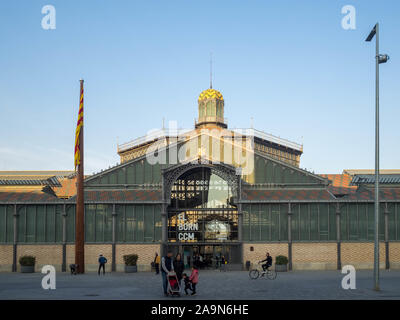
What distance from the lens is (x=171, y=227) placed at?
177 ft

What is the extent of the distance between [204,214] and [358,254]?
15183 millimetres

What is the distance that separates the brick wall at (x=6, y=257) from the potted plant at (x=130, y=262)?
465 inches

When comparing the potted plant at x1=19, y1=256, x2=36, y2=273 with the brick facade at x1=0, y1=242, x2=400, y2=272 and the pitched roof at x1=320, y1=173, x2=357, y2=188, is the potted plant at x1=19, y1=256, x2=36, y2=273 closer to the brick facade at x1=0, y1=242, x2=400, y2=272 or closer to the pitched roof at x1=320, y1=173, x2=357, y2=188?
the brick facade at x1=0, y1=242, x2=400, y2=272

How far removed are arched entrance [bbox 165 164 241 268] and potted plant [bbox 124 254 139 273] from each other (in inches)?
180

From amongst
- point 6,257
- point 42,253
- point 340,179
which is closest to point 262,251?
point 42,253

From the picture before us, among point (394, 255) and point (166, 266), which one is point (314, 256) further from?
point (166, 266)

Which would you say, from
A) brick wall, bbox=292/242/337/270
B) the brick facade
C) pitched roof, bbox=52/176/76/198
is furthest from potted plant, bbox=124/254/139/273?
pitched roof, bbox=52/176/76/198

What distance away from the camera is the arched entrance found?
5356 cm

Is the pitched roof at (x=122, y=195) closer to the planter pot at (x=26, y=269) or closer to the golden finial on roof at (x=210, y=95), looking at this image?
the planter pot at (x=26, y=269)

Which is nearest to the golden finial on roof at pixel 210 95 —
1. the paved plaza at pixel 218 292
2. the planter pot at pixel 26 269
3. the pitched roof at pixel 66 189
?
the pitched roof at pixel 66 189

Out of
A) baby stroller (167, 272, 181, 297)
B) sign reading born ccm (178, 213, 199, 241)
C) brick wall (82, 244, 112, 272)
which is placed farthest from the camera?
sign reading born ccm (178, 213, 199, 241)

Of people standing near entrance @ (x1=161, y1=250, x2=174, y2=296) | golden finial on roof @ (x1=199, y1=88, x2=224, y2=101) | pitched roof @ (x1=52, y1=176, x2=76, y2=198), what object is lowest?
people standing near entrance @ (x1=161, y1=250, x2=174, y2=296)
